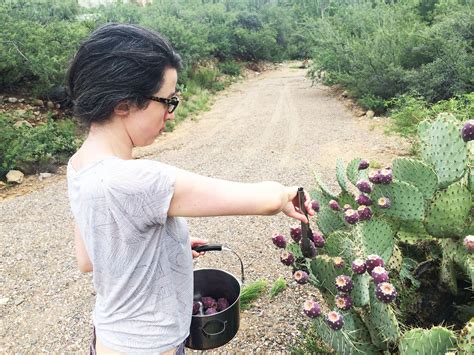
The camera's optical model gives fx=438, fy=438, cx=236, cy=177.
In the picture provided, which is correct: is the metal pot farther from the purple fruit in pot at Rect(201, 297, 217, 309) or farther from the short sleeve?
the short sleeve

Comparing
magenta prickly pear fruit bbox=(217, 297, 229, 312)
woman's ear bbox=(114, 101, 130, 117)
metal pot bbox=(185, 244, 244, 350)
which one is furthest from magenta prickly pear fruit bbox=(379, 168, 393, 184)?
woman's ear bbox=(114, 101, 130, 117)

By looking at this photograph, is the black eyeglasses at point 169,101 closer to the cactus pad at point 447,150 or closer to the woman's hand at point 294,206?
the woman's hand at point 294,206

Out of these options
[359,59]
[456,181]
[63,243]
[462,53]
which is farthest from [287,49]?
[456,181]

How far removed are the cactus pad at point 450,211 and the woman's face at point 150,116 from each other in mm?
1359

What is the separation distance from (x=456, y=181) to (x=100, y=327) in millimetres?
1575

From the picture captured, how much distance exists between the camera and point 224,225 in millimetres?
4168

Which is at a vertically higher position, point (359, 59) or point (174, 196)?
point (174, 196)

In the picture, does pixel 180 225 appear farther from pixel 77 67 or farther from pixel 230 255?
pixel 230 255

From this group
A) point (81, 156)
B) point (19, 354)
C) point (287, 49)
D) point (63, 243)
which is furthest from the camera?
point (287, 49)

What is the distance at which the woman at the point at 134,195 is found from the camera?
98cm

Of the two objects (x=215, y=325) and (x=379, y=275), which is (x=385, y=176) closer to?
(x=379, y=275)

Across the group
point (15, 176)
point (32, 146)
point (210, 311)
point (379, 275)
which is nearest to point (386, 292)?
point (379, 275)

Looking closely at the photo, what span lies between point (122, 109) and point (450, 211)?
150 centimetres

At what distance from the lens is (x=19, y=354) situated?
102 inches
